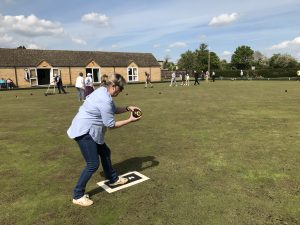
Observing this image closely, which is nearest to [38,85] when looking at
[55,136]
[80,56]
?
[80,56]

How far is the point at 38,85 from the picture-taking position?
4331 cm

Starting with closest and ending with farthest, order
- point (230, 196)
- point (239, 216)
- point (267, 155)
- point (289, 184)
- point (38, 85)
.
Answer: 1. point (239, 216)
2. point (230, 196)
3. point (289, 184)
4. point (267, 155)
5. point (38, 85)

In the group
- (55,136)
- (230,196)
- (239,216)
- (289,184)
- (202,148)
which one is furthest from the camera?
(55,136)

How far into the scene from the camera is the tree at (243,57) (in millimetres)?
111062

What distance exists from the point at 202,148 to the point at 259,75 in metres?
56.9

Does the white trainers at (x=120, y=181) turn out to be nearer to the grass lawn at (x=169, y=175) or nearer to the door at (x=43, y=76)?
the grass lawn at (x=169, y=175)

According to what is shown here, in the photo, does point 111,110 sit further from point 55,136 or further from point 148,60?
point 148,60

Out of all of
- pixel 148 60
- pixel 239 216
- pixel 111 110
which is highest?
pixel 148 60

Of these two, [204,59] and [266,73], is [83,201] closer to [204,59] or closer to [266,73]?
[266,73]

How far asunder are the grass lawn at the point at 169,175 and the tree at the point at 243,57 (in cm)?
10798

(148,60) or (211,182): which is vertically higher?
(148,60)

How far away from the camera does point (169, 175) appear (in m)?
5.48

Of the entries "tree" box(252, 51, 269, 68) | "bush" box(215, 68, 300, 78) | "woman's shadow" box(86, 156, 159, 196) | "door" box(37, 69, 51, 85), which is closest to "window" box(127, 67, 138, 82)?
"door" box(37, 69, 51, 85)

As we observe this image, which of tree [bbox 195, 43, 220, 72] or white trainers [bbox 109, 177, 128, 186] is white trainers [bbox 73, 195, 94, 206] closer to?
white trainers [bbox 109, 177, 128, 186]
